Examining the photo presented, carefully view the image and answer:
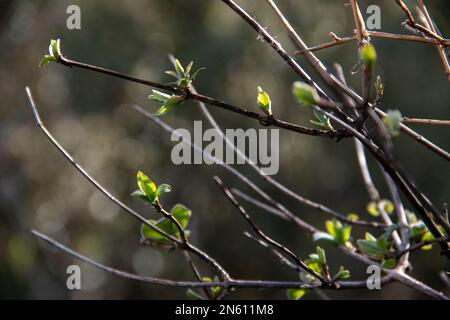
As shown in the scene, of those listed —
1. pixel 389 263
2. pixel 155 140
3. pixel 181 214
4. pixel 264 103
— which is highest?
pixel 155 140

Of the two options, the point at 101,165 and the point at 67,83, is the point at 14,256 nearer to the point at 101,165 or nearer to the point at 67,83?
the point at 101,165

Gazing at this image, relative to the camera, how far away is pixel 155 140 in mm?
5309

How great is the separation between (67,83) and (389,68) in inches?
123

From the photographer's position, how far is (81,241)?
5.87m

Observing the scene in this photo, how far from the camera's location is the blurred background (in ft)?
15.8

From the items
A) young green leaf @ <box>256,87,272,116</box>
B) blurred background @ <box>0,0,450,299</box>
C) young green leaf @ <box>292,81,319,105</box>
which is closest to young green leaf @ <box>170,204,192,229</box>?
young green leaf @ <box>256,87,272,116</box>

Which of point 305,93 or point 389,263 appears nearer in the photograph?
point 305,93

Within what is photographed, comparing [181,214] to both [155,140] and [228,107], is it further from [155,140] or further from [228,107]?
[155,140]

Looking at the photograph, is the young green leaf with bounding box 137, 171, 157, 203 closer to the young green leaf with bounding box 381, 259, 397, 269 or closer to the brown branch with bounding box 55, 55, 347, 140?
the brown branch with bounding box 55, 55, 347, 140

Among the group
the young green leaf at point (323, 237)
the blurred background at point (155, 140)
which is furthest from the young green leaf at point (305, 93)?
the blurred background at point (155, 140)

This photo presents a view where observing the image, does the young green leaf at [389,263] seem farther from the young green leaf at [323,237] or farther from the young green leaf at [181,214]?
the young green leaf at [181,214]

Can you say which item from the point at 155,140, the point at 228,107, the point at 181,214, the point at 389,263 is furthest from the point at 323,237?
the point at 155,140

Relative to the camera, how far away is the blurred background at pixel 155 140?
482cm
